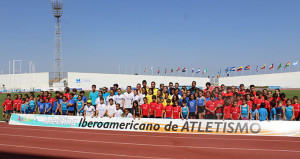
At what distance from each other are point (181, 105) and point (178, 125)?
1.10m

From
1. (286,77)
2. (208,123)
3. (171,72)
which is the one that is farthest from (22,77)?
(286,77)

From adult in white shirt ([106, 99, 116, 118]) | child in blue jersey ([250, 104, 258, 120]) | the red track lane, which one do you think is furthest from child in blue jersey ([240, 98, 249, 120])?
adult in white shirt ([106, 99, 116, 118])

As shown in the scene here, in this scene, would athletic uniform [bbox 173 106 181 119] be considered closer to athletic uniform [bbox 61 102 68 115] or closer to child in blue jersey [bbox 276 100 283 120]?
child in blue jersey [bbox 276 100 283 120]

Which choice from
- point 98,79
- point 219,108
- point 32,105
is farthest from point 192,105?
point 98,79

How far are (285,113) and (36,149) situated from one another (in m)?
9.40

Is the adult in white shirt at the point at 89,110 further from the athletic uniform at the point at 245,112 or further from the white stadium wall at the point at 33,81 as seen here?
the white stadium wall at the point at 33,81

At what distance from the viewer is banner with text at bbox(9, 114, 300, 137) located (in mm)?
10236

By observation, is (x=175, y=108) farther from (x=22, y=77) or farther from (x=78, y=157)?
(x=22, y=77)

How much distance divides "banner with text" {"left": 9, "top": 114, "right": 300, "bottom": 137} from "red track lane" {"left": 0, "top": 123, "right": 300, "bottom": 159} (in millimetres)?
370

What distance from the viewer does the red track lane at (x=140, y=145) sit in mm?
7896

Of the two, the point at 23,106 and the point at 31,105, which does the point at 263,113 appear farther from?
the point at 23,106

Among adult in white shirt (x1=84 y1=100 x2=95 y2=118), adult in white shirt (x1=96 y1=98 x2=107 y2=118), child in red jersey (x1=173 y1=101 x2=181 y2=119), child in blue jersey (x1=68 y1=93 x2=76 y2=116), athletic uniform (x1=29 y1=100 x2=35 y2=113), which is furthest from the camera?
athletic uniform (x1=29 y1=100 x2=35 y2=113)

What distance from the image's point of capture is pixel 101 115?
Result: 12453 millimetres

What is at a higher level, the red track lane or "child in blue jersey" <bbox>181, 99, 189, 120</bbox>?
"child in blue jersey" <bbox>181, 99, 189, 120</bbox>
